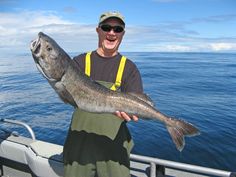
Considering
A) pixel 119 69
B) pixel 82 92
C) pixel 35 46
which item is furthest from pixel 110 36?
pixel 35 46

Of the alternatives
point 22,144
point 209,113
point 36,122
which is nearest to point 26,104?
point 36,122

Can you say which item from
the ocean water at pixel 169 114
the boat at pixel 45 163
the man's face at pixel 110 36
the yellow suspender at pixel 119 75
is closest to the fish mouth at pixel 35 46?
the man's face at pixel 110 36

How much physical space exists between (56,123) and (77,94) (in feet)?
48.2

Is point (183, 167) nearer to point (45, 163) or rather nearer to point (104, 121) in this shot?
point (104, 121)

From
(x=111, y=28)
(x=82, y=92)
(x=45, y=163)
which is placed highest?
(x=111, y=28)

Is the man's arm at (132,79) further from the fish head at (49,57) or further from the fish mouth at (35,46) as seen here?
the fish mouth at (35,46)

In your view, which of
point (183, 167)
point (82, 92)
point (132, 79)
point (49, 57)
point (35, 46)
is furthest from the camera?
point (183, 167)

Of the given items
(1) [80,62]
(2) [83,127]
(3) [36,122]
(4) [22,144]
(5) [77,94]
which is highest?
(1) [80,62]

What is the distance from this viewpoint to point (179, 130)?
427 cm

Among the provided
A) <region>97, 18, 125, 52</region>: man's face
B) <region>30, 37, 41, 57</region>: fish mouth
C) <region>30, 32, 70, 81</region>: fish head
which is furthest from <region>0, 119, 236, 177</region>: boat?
<region>30, 37, 41, 57</region>: fish mouth

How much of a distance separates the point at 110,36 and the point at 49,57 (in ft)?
2.95

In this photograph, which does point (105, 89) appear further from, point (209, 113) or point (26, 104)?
point (26, 104)

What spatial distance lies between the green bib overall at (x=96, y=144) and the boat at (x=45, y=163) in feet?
3.22

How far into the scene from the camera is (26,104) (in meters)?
24.5
